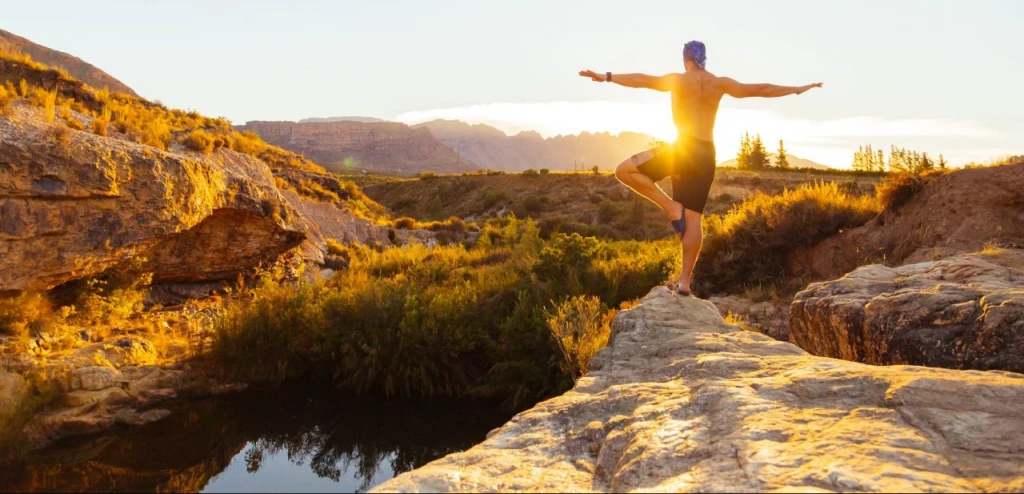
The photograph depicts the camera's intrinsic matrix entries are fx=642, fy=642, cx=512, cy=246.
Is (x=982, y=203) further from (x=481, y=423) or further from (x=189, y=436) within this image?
(x=189, y=436)

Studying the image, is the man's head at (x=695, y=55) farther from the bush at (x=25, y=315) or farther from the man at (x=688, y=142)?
the bush at (x=25, y=315)

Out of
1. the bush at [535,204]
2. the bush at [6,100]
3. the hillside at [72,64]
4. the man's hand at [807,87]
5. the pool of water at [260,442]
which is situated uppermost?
the hillside at [72,64]

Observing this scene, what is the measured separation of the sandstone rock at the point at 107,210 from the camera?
775 centimetres

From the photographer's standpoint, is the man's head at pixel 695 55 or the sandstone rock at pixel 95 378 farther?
the sandstone rock at pixel 95 378

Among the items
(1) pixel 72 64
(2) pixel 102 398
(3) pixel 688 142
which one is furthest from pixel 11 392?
(1) pixel 72 64

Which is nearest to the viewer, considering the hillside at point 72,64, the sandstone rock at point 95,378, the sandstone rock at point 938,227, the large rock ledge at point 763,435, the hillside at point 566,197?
the large rock ledge at point 763,435

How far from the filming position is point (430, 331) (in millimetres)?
8078

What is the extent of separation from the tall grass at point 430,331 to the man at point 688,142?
2052 mm

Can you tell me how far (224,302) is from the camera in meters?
10.9

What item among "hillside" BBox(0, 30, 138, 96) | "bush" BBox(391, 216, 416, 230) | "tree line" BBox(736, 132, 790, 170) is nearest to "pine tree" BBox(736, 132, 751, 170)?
"tree line" BBox(736, 132, 790, 170)

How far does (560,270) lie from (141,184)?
608 centimetres

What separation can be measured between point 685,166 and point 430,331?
3.89 m

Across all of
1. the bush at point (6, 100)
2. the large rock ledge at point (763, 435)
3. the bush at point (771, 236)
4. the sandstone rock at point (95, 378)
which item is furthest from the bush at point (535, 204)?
the large rock ledge at point (763, 435)

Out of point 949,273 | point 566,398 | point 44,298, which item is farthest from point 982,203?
point 44,298
